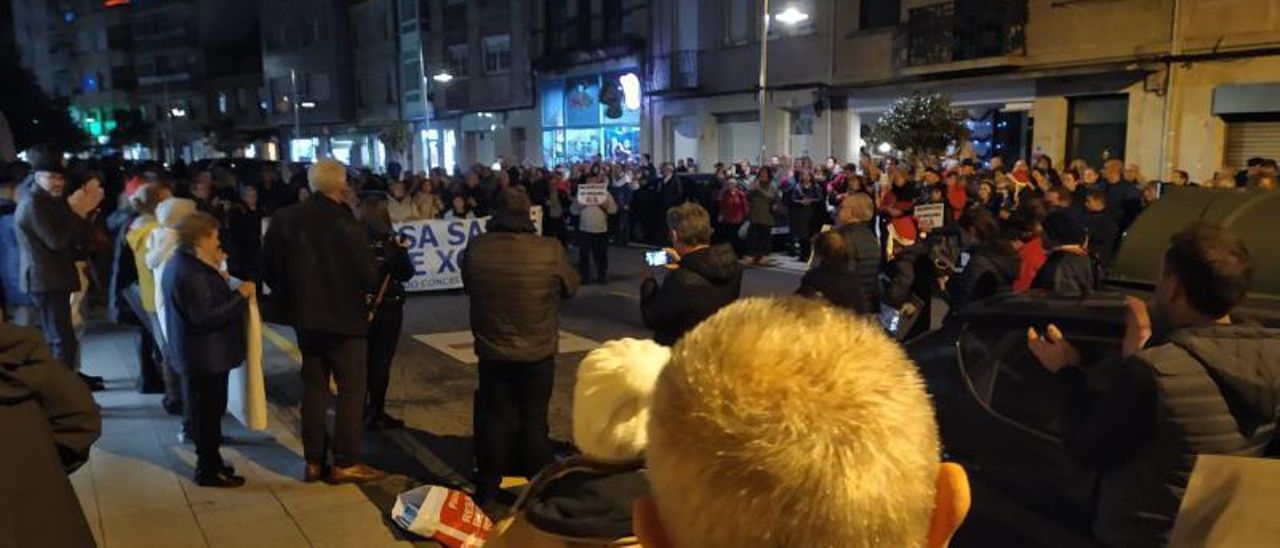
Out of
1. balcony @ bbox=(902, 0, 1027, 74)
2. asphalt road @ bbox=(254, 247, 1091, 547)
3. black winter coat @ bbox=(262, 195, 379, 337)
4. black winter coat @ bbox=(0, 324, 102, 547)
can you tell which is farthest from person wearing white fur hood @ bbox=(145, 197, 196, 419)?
balcony @ bbox=(902, 0, 1027, 74)

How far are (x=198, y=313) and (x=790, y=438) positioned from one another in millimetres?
5133

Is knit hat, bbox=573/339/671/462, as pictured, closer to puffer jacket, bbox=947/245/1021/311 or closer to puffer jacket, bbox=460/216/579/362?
puffer jacket, bbox=460/216/579/362

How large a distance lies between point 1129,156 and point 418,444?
16579 millimetres

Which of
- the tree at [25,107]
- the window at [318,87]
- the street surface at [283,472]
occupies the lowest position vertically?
the street surface at [283,472]

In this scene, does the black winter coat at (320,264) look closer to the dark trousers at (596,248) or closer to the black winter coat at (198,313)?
the black winter coat at (198,313)

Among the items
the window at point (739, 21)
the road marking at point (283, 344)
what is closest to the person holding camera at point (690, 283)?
the road marking at point (283, 344)

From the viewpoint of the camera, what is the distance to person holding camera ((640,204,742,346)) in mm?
5098

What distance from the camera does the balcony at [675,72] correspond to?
93.2 ft

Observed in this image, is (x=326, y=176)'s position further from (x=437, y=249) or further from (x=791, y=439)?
(x=437, y=249)

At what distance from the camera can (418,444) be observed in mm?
6871

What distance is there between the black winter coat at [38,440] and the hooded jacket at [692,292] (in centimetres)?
286

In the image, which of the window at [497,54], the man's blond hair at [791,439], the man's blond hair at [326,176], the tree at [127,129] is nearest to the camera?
the man's blond hair at [791,439]

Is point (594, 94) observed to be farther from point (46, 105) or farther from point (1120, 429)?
point (1120, 429)

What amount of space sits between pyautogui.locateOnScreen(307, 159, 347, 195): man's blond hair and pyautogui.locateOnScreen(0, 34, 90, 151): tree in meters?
29.3
